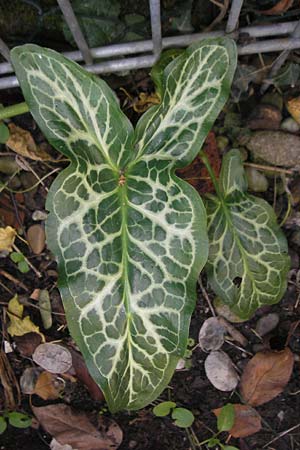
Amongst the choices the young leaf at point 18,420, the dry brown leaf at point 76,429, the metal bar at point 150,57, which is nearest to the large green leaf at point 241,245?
the metal bar at point 150,57

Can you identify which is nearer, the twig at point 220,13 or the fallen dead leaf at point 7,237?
the twig at point 220,13

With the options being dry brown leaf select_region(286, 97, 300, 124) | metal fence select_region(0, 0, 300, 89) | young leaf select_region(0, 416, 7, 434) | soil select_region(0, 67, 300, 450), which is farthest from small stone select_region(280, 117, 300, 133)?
young leaf select_region(0, 416, 7, 434)

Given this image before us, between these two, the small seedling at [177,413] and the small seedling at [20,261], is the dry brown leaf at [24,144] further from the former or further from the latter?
the small seedling at [177,413]

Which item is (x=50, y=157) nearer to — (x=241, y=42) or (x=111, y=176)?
(x=111, y=176)

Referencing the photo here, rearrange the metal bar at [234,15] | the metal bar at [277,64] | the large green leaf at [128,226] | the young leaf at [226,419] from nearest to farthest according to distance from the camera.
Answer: the large green leaf at [128,226] < the metal bar at [234,15] < the metal bar at [277,64] < the young leaf at [226,419]

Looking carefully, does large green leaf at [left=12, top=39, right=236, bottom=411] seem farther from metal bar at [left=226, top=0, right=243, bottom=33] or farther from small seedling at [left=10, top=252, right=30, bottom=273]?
small seedling at [left=10, top=252, right=30, bottom=273]

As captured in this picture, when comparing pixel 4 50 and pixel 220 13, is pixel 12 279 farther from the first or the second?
pixel 220 13
